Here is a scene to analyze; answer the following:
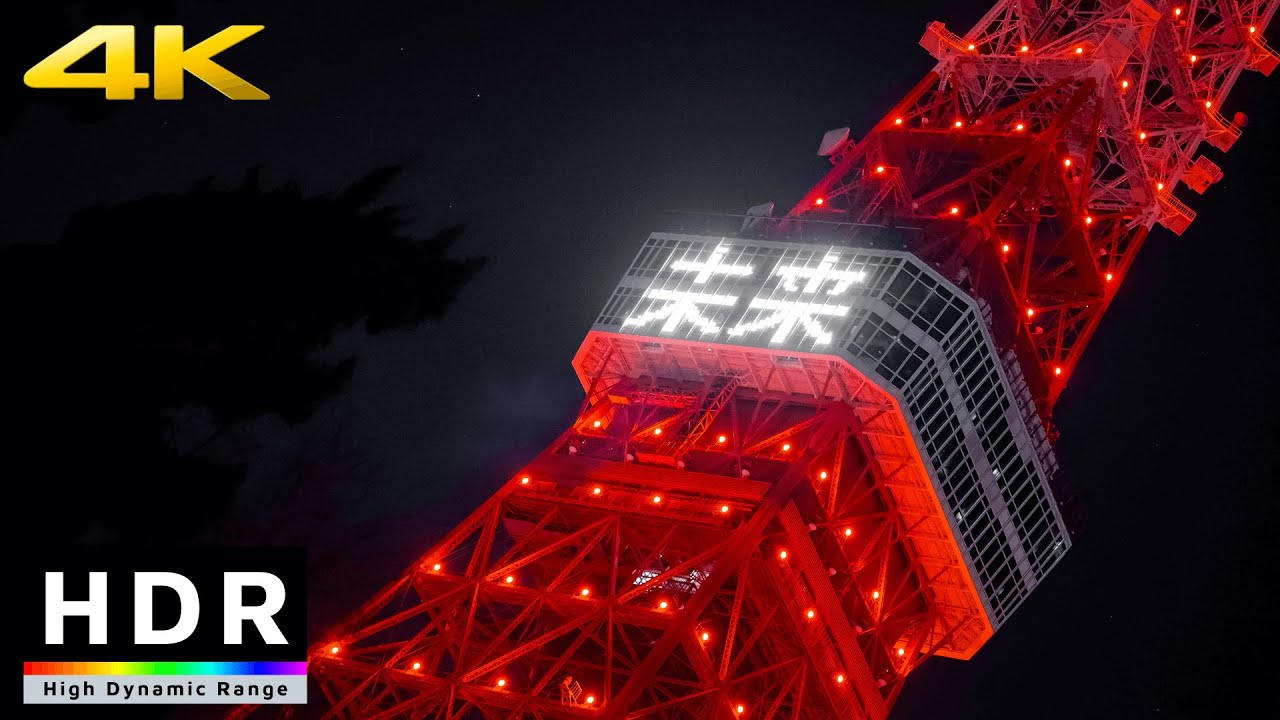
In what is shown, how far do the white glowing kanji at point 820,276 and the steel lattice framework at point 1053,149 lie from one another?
3706mm

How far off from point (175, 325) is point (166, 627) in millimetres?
6661

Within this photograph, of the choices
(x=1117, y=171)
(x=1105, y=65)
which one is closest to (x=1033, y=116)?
(x=1105, y=65)

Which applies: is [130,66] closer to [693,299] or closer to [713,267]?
[693,299]

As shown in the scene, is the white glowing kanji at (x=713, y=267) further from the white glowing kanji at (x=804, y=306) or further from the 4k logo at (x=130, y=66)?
the 4k logo at (x=130, y=66)

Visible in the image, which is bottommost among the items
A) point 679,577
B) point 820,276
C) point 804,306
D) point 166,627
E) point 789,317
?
point 166,627

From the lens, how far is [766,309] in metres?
57.1

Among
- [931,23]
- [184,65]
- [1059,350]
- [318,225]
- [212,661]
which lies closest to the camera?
[318,225]

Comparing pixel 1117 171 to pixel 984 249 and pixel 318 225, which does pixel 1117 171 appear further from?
pixel 318 225


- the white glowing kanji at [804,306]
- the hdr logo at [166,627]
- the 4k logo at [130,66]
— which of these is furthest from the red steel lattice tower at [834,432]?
the 4k logo at [130,66]

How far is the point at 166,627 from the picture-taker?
95.6 feet

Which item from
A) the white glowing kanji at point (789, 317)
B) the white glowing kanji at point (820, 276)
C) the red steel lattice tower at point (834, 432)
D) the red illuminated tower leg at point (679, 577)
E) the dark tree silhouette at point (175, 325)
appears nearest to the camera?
the dark tree silhouette at point (175, 325)

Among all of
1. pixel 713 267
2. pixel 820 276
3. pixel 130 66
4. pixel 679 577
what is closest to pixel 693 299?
pixel 713 267

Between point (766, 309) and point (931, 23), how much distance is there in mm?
20925

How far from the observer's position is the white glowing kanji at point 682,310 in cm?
5800
